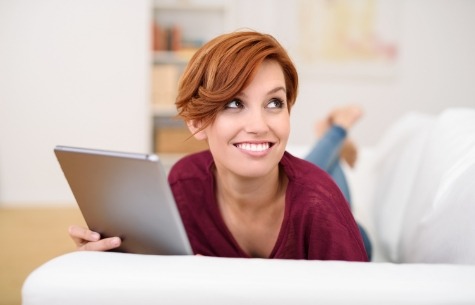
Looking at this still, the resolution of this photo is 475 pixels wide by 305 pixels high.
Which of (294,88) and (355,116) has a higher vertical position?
(294,88)

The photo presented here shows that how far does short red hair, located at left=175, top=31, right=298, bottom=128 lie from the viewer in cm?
112

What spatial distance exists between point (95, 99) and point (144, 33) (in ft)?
1.98

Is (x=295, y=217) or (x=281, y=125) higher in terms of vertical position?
(x=281, y=125)

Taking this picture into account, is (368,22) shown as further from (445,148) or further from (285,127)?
(285,127)

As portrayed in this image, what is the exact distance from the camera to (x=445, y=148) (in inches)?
63.3

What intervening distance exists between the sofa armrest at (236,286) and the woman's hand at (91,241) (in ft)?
0.70

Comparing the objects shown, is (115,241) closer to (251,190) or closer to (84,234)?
(84,234)

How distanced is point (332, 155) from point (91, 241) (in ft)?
4.12

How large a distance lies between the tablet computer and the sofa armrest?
13cm

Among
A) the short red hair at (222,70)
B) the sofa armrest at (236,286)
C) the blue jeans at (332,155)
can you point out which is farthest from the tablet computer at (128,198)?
the blue jeans at (332,155)

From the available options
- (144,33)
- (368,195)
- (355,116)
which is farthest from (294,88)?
(144,33)

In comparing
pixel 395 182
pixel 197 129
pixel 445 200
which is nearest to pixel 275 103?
pixel 197 129

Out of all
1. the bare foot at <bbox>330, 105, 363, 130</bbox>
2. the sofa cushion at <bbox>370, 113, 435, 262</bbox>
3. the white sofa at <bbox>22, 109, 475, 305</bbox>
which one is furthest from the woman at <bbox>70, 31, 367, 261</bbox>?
the bare foot at <bbox>330, 105, 363, 130</bbox>

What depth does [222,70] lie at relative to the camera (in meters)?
1.13
